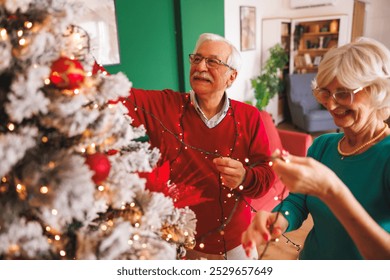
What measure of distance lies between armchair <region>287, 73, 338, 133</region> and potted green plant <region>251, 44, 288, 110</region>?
29 centimetres

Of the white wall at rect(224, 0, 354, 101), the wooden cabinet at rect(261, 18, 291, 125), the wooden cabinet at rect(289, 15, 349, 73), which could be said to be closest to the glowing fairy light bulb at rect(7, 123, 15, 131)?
the white wall at rect(224, 0, 354, 101)

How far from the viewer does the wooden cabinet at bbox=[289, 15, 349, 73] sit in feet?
20.4

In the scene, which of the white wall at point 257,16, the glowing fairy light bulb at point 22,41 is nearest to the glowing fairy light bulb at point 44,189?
the glowing fairy light bulb at point 22,41

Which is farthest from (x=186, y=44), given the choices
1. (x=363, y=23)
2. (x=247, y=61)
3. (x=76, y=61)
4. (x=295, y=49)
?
(x=363, y=23)

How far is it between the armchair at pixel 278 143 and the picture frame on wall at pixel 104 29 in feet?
4.93

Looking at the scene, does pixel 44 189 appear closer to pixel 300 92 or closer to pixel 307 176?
pixel 307 176

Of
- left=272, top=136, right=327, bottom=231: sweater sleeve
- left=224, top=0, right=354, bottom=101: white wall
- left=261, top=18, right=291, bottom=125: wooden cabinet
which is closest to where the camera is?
left=272, top=136, right=327, bottom=231: sweater sleeve

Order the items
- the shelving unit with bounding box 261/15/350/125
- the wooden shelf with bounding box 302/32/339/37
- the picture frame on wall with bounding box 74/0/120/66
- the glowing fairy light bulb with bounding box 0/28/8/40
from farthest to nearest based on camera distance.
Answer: the wooden shelf with bounding box 302/32/339/37, the shelving unit with bounding box 261/15/350/125, the picture frame on wall with bounding box 74/0/120/66, the glowing fairy light bulb with bounding box 0/28/8/40

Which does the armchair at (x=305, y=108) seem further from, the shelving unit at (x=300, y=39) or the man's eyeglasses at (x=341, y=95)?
the man's eyeglasses at (x=341, y=95)

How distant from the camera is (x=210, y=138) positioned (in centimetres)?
140

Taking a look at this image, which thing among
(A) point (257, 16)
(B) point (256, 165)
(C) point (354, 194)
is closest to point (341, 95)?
(C) point (354, 194)

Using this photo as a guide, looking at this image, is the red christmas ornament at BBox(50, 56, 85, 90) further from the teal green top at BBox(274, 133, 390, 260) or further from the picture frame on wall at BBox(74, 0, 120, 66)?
the picture frame on wall at BBox(74, 0, 120, 66)
